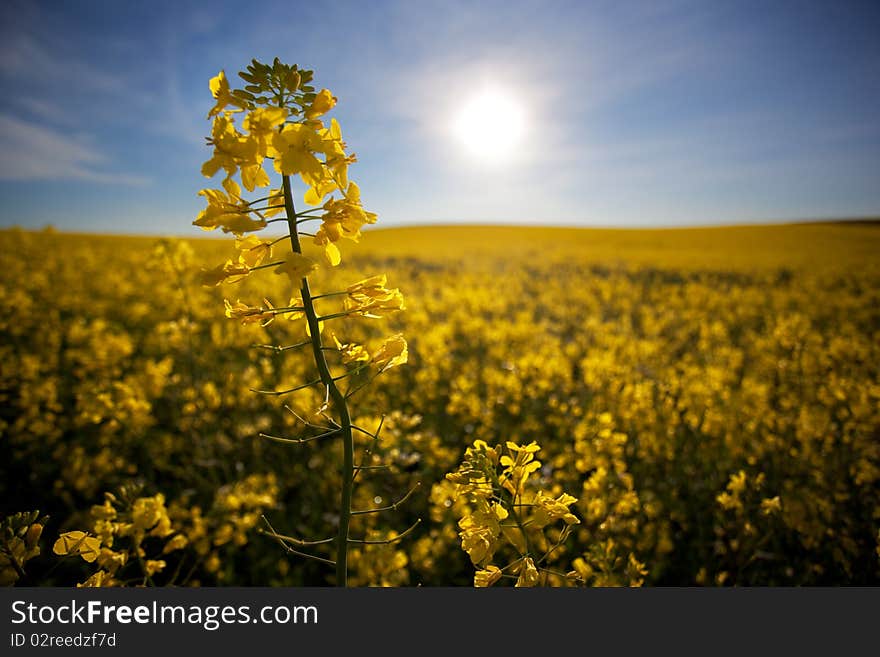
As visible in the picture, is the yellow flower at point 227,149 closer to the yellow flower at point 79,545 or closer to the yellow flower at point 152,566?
the yellow flower at point 79,545

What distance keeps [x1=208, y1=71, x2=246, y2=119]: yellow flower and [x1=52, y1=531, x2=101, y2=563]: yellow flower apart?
1411 mm

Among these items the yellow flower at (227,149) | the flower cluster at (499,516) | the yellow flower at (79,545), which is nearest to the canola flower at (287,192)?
the yellow flower at (227,149)

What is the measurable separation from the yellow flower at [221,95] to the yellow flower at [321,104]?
0.18m

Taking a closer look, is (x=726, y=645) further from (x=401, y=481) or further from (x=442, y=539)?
(x=401, y=481)

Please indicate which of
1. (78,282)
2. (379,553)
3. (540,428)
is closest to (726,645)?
(379,553)

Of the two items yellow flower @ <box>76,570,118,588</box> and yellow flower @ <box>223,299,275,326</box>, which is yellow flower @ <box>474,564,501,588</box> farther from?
yellow flower @ <box>76,570,118,588</box>

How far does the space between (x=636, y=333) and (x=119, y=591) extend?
8.83m

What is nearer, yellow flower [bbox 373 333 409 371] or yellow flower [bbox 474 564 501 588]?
yellow flower [bbox 474 564 501 588]

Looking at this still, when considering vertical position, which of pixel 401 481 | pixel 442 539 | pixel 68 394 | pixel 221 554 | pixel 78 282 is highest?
pixel 78 282

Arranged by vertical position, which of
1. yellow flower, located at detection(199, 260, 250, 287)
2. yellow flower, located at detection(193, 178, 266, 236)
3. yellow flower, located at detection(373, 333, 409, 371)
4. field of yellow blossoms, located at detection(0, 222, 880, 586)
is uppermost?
yellow flower, located at detection(193, 178, 266, 236)

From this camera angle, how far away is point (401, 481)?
11.6ft

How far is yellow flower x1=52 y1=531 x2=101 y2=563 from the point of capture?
141cm

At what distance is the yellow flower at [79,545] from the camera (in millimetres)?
1407

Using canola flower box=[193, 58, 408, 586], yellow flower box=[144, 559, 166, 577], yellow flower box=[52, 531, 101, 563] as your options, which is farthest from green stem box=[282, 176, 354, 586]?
yellow flower box=[144, 559, 166, 577]
